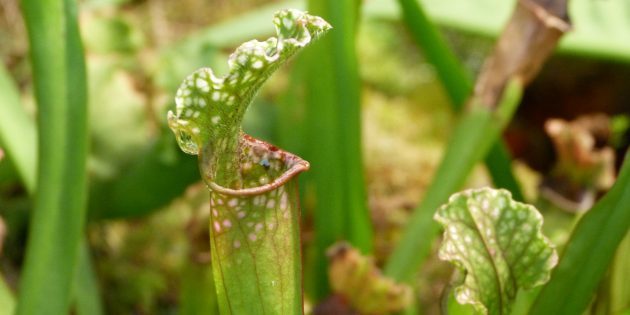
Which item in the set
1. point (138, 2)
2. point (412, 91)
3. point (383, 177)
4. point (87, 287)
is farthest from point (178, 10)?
point (87, 287)

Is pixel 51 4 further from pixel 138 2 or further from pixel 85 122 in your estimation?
pixel 138 2

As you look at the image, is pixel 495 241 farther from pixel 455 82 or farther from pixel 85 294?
pixel 85 294

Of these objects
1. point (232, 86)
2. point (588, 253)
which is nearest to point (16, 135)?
point (232, 86)

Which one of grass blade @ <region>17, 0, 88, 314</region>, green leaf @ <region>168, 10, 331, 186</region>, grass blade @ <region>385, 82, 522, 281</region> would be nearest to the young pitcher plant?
green leaf @ <region>168, 10, 331, 186</region>

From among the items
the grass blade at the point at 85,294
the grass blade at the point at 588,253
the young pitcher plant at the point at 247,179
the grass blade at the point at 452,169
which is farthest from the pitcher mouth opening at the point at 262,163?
the grass blade at the point at 85,294

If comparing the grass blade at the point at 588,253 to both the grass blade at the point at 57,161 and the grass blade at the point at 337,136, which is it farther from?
the grass blade at the point at 57,161
